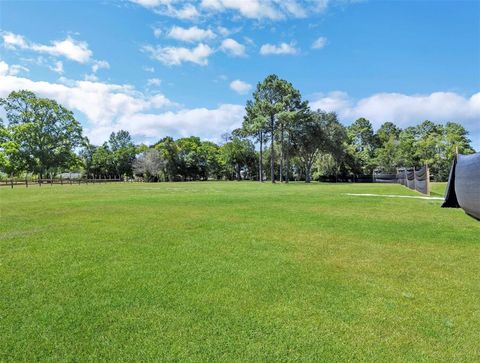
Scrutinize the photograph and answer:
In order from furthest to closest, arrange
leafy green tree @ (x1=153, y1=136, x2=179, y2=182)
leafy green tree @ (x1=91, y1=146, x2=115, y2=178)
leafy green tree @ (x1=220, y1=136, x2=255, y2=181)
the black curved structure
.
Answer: leafy green tree @ (x1=91, y1=146, x2=115, y2=178) < leafy green tree @ (x1=220, y1=136, x2=255, y2=181) < leafy green tree @ (x1=153, y1=136, x2=179, y2=182) < the black curved structure

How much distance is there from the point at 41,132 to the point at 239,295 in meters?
58.4

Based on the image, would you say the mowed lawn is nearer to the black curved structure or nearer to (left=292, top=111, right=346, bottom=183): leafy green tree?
the black curved structure

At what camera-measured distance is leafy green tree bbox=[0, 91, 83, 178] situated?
5041 cm

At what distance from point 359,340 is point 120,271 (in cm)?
308

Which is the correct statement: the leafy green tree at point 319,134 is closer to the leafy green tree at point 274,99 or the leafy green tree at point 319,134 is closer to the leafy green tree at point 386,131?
the leafy green tree at point 274,99

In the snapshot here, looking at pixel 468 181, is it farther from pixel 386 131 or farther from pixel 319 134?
pixel 386 131

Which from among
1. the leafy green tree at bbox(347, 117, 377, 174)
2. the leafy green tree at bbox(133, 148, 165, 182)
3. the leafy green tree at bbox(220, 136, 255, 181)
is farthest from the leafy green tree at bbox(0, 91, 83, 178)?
the leafy green tree at bbox(347, 117, 377, 174)

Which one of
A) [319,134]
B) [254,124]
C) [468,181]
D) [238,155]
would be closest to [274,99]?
[254,124]

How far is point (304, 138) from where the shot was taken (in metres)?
48.4

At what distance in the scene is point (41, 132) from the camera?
5244 cm

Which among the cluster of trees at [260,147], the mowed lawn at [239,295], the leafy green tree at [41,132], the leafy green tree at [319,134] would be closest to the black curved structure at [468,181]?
the mowed lawn at [239,295]

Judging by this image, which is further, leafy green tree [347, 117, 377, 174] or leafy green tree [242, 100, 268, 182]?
leafy green tree [347, 117, 377, 174]

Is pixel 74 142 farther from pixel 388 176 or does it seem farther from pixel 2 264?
pixel 2 264

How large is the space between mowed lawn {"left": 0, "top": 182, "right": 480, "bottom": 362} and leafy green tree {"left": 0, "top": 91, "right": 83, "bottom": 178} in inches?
2038
